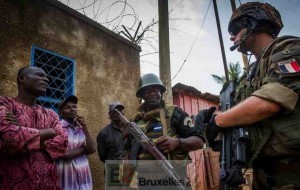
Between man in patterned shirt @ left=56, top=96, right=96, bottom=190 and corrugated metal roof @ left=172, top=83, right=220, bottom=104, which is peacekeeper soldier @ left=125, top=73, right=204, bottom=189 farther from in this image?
corrugated metal roof @ left=172, top=83, right=220, bottom=104

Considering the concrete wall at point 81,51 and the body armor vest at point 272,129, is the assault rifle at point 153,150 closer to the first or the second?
the body armor vest at point 272,129

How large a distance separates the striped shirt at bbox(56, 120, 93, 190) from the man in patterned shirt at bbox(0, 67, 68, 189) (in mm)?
632

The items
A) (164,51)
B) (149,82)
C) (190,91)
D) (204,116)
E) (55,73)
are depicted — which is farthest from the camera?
(190,91)

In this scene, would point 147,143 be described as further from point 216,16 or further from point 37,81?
point 216,16

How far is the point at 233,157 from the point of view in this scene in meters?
1.74

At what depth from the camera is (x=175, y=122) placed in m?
3.07

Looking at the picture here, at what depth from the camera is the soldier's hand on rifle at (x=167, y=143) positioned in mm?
2740

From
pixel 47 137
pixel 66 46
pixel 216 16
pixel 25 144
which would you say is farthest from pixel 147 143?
pixel 216 16

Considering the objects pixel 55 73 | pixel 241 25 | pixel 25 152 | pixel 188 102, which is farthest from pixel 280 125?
pixel 188 102

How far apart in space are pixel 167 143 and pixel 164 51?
10.3ft

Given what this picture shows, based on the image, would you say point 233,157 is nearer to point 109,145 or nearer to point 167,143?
point 167,143

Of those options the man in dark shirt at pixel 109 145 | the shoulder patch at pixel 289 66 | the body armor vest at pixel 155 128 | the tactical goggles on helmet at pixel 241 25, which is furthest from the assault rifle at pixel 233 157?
the man in dark shirt at pixel 109 145

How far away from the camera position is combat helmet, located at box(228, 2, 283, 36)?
2.04m

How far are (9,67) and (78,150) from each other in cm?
160
